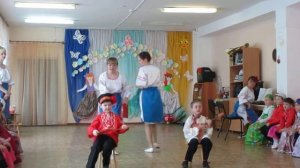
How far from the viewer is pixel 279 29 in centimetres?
702

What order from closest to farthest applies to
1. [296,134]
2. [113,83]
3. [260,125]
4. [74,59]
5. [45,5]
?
[113,83] → [296,134] → [260,125] → [45,5] → [74,59]

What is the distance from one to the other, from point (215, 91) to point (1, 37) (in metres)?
5.46

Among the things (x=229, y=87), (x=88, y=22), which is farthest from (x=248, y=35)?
(x=88, y=22)

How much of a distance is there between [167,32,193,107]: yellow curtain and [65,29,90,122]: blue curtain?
2.43m

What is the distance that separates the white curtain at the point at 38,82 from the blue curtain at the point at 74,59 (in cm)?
20

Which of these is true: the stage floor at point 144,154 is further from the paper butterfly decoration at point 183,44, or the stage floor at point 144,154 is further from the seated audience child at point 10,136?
the paper butterfly decoration at point 183,44

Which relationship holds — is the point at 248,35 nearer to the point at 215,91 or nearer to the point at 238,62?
the point at 238,62

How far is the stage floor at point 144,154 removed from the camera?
16.7 feet

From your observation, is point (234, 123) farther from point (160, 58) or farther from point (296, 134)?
point (160, 58)

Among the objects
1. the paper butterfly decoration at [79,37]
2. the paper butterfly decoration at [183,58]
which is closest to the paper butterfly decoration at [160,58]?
the paper butterfly decoration at [183,58]

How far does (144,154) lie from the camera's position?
5.81 meters

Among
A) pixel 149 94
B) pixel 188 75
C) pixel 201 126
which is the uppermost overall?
pixel 188 75

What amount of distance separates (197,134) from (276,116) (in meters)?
2.33

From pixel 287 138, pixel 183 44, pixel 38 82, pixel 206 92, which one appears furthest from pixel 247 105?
pixel 38 82
